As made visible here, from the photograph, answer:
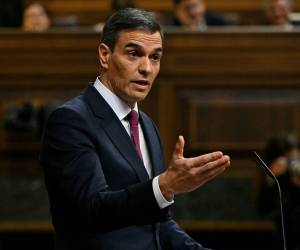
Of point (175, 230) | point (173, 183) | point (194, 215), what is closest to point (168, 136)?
point (194, 215)

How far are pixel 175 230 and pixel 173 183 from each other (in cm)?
43

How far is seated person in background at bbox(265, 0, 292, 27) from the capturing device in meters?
5.32

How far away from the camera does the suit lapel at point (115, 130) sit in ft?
6.69

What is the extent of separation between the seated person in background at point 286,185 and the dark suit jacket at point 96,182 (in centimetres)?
198

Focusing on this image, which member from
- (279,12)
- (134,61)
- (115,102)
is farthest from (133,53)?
(279,12)

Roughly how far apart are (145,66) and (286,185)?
2371 mm

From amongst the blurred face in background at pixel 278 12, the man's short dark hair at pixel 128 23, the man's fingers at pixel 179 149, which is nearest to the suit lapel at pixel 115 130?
the man's short dark hair at pixel 128 23

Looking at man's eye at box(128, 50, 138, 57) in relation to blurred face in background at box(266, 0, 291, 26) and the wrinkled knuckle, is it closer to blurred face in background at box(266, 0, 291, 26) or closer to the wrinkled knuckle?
the wrinkled knuckle

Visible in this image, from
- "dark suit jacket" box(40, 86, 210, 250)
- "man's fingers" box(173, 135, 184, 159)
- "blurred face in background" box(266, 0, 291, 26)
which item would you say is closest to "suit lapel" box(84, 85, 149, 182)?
"dark suit jacket" box(40, 86, 210, 250)

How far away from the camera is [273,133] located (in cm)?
498

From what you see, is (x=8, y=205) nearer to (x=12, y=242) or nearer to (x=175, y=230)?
(x=12, y=242)

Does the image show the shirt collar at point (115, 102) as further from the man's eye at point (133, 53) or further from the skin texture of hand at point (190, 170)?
the skin texture of hand at point (190, 170)

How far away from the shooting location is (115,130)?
2068 millimetres

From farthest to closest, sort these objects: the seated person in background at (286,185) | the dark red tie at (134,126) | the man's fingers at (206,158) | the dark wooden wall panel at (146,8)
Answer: the dark wooden wall panel at (146,8) → the seated person in background at (286,185) → the dark red tie at (134,126) → the man's fingers at (206,158)
